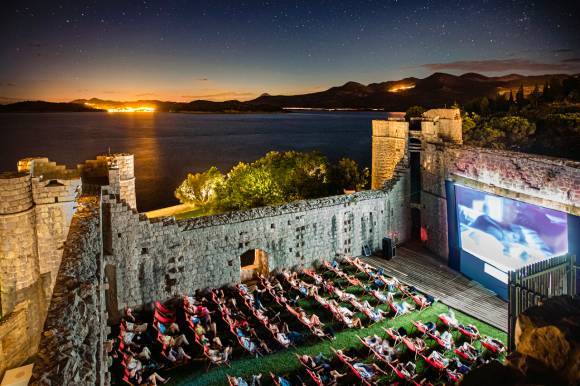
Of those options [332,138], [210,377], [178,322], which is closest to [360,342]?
[210,377]

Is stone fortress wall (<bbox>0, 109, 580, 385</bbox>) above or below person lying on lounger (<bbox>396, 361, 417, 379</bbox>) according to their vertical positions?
above

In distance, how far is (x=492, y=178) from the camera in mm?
16422

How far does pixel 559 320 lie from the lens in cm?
576

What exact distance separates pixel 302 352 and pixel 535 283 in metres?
6.46

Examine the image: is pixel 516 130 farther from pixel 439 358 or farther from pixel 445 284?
pixel 439 358

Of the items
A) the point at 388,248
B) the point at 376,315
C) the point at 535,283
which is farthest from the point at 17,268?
the point at 388,248

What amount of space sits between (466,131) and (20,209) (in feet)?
124

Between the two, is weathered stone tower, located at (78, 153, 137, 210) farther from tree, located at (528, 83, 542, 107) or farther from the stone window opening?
tree, located at (528, 83, 542, 107)

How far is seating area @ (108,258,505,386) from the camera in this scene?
10.9 m

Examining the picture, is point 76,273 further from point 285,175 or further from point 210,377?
point 285,175

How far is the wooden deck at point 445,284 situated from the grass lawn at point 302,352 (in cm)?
71

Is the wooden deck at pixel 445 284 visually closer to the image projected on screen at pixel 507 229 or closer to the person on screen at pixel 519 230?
the image projected on screen at pixel 507 229

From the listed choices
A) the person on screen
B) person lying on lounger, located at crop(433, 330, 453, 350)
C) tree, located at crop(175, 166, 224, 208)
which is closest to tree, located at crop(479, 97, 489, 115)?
tree, located at crop(175, 166, 224, 208)

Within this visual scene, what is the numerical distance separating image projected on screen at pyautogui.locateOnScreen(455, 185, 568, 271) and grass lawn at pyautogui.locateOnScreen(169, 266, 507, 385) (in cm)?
306
